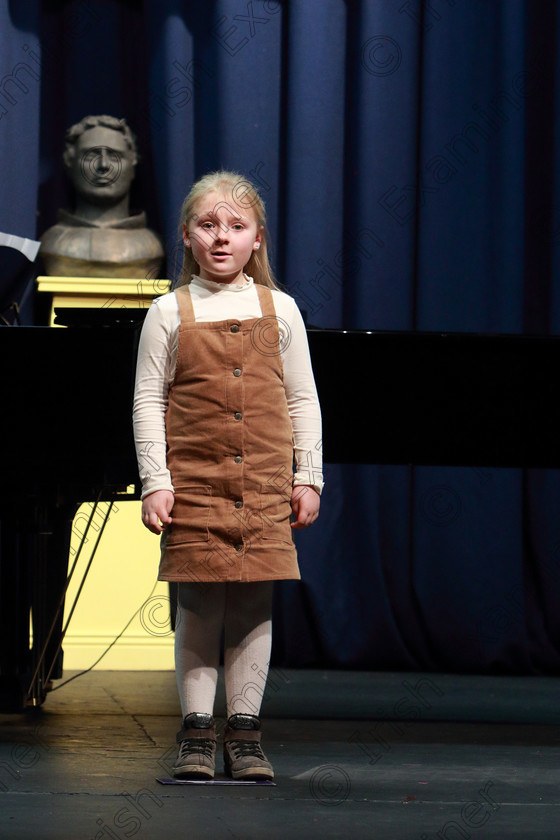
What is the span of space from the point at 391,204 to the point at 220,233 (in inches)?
67.9

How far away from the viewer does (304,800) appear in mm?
1722

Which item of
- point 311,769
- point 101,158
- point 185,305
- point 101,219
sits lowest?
point 311,769

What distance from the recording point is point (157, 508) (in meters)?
1.77

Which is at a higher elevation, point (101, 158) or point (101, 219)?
point (101, 158)

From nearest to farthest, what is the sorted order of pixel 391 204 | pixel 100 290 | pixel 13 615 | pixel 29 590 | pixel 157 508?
1. pixel 157 508
2. pixel 13 615
3. pixel 29 590
4. pixel 100 290
5. pixel 391 204

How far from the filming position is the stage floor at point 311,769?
157 centimetres

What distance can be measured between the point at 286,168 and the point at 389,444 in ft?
4.92

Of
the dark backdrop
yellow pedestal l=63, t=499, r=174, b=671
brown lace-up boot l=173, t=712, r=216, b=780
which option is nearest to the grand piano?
brown lace-up boot l=173, t=712, r=216, b=780

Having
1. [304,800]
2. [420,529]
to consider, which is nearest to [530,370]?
[304,800]

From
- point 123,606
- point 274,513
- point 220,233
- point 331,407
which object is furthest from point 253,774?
point 123,606

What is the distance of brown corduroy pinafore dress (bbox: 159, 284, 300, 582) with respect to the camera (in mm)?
1791

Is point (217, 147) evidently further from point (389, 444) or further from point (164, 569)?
point (164, 569)

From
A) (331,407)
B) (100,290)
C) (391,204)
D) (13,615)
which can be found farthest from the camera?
(391,204)

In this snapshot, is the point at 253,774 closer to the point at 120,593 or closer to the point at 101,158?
the point at 120,593
